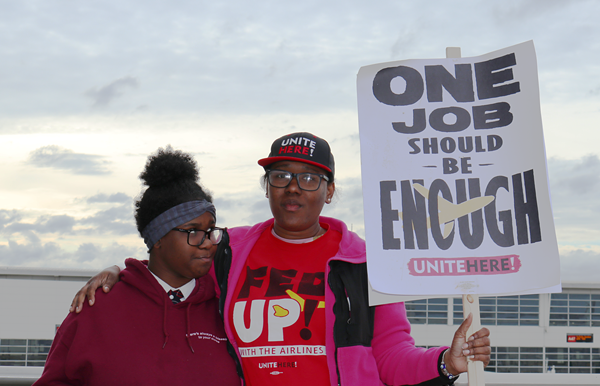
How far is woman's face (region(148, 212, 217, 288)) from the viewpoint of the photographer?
2047mm

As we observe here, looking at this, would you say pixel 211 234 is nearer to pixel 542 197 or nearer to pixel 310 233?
pixel 310 233

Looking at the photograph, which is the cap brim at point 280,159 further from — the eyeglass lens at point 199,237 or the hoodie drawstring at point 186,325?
the hoodie drawstring at point 186,325

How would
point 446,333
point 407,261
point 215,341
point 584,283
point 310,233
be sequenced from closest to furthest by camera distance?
point 407,261 → point 215,341 → point 310,233 → point 584,283 → point 446,333

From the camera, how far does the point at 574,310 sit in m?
4.59

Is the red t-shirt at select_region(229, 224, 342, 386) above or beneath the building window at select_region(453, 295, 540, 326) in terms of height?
above

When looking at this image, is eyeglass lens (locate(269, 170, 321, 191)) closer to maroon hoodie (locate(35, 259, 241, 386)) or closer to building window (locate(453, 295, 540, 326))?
maroon hoodie (locate(35, 259, 241, 386))

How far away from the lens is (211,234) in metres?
2.12

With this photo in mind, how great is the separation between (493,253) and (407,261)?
1.12 feet

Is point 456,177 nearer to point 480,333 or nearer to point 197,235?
point 480,333

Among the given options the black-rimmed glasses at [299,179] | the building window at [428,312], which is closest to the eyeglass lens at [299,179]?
the black-rimmed glasses at [299,179]

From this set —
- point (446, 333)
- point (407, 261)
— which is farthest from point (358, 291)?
point (446, 333)

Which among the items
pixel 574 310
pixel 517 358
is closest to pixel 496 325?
pixel 517 358

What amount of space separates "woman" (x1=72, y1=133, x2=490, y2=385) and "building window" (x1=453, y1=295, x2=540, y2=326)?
9.75ft

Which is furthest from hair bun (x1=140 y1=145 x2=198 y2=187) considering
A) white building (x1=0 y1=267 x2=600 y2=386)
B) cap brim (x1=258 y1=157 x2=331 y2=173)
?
white building (x1=0 y1=267 x2=600 y2=386)
